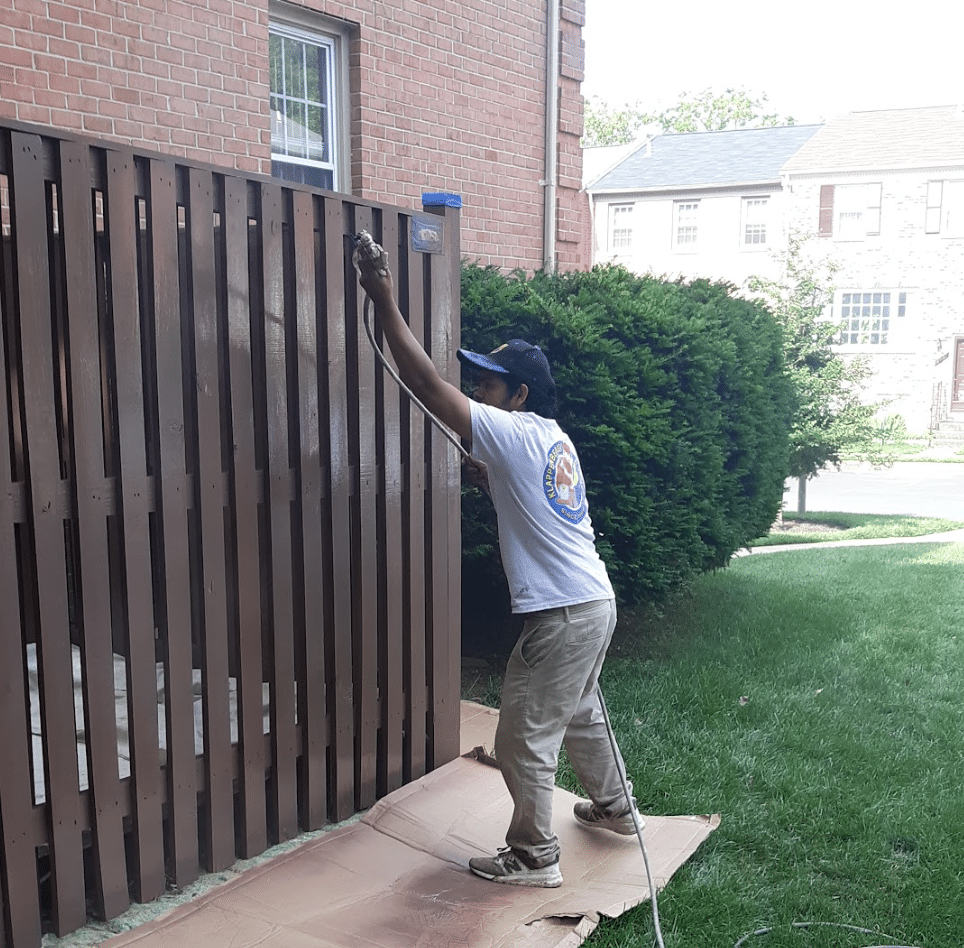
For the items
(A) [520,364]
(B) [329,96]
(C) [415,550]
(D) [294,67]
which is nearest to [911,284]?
(B) [329,96]

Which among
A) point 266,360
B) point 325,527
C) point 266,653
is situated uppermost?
point 266,360

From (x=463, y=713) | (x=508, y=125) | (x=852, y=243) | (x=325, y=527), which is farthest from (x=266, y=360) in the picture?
(x=852, y=243)

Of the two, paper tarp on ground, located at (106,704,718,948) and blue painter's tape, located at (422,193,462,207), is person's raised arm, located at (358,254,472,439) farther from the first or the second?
paper tarp on ground, located at (106,704,718,948)

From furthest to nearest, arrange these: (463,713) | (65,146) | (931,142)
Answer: (931,142), (463,713), (65,146)

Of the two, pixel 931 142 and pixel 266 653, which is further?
pixel 931 142

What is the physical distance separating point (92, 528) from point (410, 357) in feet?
3.62

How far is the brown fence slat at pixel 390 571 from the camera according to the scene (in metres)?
4.10

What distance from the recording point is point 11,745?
2.92 metres

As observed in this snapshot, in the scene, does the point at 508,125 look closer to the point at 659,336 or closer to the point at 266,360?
the point at 659,336

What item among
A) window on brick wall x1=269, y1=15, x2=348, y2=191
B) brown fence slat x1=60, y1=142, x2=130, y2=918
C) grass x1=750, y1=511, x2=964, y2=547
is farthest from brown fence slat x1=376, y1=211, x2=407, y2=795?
grass x1=750, y1=511, x2=964, y2=547

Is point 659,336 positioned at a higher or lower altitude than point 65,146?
lower

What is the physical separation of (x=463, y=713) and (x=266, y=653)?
5.76ft

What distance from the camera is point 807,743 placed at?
4961 mm

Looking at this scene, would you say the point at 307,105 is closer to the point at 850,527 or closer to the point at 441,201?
the point at 441,201
